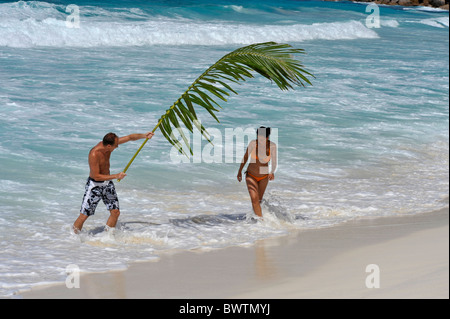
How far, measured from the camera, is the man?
706 centimetres

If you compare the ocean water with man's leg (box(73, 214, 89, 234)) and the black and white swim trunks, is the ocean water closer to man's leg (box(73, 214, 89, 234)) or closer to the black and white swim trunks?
man's leg (box(73, 214, 89, 234))

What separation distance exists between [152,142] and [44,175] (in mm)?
2931

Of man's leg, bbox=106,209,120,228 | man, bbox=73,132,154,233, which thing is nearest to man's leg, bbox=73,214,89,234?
man, bbox=73,132,154,233

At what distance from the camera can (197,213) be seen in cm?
848

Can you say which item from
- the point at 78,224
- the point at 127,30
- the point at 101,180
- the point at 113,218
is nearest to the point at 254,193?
the point at 113,218

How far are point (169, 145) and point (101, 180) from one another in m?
5.25

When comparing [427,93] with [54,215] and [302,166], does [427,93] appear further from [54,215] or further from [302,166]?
[54,215]

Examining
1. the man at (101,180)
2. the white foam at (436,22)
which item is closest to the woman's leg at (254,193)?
the man at (101,180)

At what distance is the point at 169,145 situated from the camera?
40.4 ft

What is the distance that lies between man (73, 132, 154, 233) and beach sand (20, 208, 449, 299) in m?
0.96

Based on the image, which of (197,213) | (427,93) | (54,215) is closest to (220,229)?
(197,213)

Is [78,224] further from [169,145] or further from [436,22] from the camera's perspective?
[436,22]

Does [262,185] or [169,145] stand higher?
[262,185]

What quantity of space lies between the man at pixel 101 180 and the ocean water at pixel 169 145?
0.30 meters
